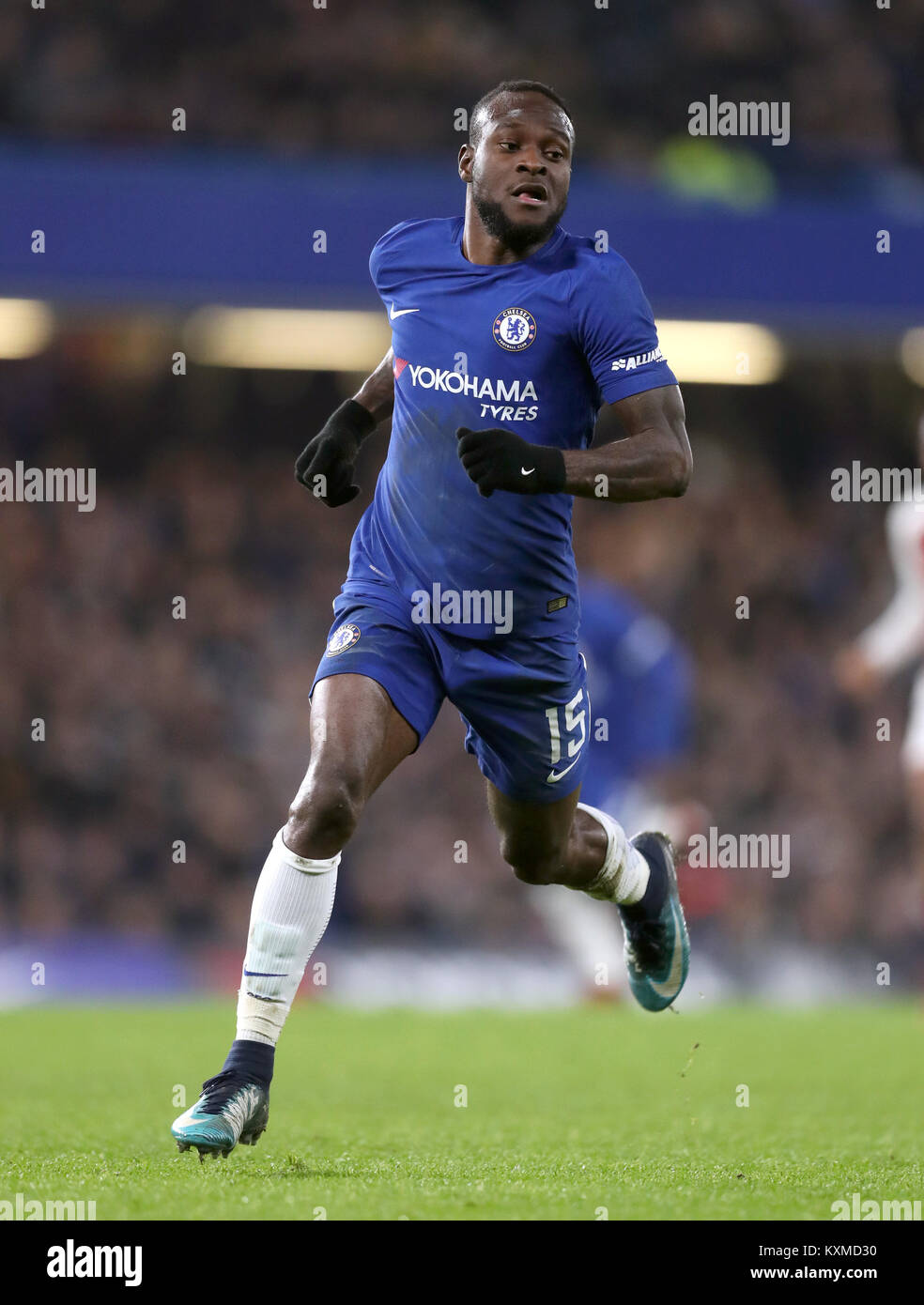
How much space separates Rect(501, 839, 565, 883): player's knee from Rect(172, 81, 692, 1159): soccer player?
0.01m

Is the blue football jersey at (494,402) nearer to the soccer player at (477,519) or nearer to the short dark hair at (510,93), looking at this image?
the soccer player at (477,519)

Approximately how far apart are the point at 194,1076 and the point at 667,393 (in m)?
3.41

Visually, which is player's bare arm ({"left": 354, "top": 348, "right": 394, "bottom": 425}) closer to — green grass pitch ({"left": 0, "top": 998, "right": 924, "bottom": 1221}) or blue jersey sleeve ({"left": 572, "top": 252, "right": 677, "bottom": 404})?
blue jersey sleeve ({"left": 572, "top": 252, "right": 677, "bottom": 404})

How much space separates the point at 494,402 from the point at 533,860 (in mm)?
1268

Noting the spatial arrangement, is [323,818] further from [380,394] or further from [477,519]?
[380,394]

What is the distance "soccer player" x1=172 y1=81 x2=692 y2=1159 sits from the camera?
4.19 meters

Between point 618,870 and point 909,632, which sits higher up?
point 909,632

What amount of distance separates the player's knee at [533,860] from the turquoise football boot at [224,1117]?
1063 mm

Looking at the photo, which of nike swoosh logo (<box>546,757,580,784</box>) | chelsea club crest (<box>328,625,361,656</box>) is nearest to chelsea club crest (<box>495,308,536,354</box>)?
chelsea club crest (<box>328,625,361,656</box>)

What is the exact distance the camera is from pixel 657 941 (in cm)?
555

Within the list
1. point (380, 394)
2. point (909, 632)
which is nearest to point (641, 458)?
point (380, 394)

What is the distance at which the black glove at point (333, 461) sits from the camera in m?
4.64
